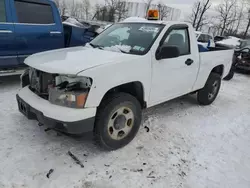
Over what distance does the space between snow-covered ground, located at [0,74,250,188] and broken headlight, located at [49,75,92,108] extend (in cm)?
79

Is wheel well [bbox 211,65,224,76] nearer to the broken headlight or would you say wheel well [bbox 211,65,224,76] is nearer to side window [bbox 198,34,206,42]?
the broken headlight

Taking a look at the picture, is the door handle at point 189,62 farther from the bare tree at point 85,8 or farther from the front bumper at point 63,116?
the bare tree at point 85,8

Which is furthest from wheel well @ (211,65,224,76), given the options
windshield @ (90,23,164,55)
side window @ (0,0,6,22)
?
side window @ (0,0,6,22)

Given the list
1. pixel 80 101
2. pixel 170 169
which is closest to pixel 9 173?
pixel 80 101

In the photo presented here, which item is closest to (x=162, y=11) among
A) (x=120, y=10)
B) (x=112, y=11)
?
(x=120, y=10)

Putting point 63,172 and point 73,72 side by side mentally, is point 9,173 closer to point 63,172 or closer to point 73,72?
point 63,172

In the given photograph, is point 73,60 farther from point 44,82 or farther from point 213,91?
point 213,91

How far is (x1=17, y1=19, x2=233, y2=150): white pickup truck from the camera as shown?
2.42 meters

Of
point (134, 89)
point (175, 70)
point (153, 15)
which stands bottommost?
point (134, 89)

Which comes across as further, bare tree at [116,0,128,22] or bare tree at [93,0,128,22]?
bare tree at [116,0,128,22]

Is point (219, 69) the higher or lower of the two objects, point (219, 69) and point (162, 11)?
the lower

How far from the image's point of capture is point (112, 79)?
257 cm

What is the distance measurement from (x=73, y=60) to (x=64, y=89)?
422 millimetres

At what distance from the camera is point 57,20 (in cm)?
537
